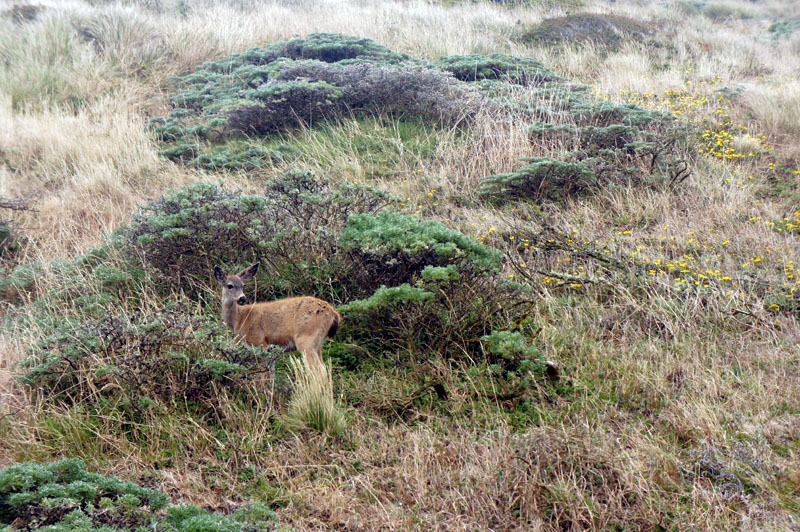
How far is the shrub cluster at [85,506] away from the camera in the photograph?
10.0ft

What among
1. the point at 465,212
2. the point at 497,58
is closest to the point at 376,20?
the point at 497,58

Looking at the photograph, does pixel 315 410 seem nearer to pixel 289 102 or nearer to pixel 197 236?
pixel 197 236

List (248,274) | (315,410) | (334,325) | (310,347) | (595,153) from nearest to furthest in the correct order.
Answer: (315,410), (310,347), (334,325), (248,274), (595,153)

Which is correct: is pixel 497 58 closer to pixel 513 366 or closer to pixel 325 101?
pixel 325 101

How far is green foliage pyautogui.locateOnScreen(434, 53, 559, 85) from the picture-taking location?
12.1 m

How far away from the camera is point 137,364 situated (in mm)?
4586

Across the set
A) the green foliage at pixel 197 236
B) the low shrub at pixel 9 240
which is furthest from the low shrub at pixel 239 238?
the low shrub at pixel 9 240

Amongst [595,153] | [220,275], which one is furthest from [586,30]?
[220,275]

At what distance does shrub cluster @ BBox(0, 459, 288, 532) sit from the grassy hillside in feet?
0.06

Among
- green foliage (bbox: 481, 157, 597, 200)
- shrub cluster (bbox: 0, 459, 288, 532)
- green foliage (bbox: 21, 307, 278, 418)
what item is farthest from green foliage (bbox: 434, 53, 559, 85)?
shrub cluster (bbox: 0, 459, 288, 532)

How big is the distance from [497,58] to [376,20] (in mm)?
4548

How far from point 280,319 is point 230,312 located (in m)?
0.60

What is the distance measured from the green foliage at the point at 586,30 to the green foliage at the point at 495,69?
2873 millimetres

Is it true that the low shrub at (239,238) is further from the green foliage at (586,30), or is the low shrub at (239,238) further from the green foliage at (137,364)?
the green foliage at (586,30)
